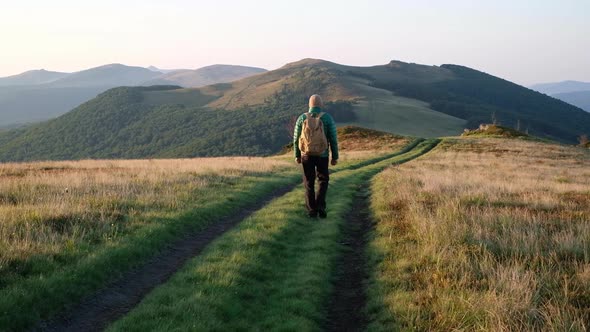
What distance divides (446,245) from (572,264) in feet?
6.40

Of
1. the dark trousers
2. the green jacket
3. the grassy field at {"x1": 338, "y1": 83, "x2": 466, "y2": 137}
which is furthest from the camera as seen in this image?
the grassy field at {"x1": 338, "y1": 83, "x2": 466, "y2": 137}

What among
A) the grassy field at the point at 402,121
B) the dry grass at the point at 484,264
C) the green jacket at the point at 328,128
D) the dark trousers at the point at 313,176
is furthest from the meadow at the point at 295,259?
the grassy field at the point at 402,121

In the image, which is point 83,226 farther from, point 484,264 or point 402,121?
point 402,121

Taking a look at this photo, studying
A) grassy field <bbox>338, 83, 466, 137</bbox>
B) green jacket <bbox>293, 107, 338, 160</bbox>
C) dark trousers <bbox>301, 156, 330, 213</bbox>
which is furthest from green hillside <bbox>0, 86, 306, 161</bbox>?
green jacket <bbox>293, 107, 338, 160</bbox>

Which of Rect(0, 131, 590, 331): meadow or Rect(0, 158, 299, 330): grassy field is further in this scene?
Rect(0, 158, 299, 330): grassy field

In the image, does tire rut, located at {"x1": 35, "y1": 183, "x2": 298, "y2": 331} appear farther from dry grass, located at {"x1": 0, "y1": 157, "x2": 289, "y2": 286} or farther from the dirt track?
the dirt track

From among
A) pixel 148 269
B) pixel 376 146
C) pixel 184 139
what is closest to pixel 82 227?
pixel 148 269

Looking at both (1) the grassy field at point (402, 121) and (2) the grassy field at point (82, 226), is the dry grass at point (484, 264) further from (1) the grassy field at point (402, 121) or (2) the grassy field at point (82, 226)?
(1) the grassy field at point (402, 121)

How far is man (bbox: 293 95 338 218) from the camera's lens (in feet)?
42.2

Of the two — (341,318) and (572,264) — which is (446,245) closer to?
(572,264)

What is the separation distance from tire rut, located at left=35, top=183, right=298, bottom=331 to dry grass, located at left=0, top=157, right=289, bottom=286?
1070mm

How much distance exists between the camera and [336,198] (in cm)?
1698

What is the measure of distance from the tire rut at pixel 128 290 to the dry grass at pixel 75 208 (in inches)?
42.1

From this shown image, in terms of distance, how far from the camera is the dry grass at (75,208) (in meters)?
8.16
